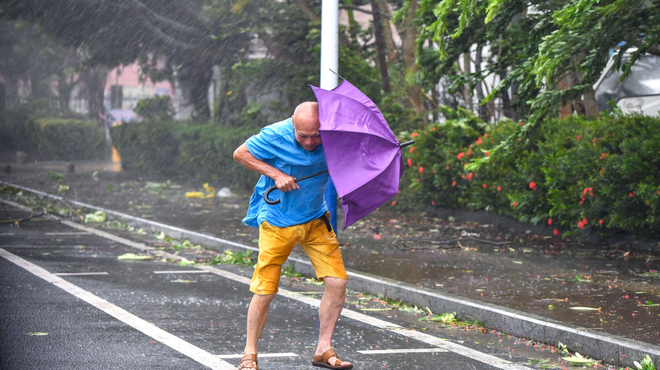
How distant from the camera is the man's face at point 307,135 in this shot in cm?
458

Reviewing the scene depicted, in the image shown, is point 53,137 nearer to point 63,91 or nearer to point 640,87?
point 63,91

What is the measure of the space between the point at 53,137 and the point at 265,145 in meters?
29.3

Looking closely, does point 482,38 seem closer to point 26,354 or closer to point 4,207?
point 26,354

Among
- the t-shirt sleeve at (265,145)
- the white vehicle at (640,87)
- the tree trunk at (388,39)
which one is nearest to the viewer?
the t-shirt sleeve at (265,145)

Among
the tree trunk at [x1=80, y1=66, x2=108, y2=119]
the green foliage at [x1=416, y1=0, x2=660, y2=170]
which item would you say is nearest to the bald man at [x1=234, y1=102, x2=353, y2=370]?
the green foliage at [x1=416, y1=0, x2=660, y2=170]

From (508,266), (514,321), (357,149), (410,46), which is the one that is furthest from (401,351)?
(410,46)

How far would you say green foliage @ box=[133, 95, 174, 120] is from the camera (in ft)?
89.5

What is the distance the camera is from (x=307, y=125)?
4574 mm

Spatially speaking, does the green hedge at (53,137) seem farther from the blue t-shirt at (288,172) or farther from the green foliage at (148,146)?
the blue t-shirt at (288,172)

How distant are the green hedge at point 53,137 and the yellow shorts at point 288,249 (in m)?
27.6

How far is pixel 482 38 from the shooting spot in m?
9.99

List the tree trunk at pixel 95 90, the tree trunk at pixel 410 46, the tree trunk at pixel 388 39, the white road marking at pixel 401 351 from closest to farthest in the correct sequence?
1. the white road marking at pixel 401 351
2. the tree trunk at pixel 410 46
3. the tree trunk at pixel 388 39
4. the tree trunk at pixel 95 90

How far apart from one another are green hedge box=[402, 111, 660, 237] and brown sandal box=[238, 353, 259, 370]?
4856mm

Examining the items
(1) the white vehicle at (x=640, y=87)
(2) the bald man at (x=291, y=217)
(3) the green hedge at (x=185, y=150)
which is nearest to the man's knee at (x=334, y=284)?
(2) the bald man at (x=291, y=217)
